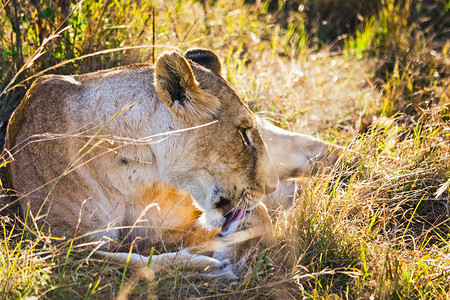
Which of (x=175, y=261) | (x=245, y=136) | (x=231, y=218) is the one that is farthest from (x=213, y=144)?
(x=175, y=261)

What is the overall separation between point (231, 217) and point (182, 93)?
2.28 feet

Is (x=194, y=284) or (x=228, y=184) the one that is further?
(x=228, y=184)

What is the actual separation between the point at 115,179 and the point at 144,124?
0.31m

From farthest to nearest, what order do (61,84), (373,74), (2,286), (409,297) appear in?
(373,74) → (61,84) → (409,297) → (2,286)

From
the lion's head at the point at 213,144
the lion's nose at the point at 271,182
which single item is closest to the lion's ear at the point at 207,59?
the lion's head at the point at 213,144

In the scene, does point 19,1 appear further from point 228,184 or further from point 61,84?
point 228,184

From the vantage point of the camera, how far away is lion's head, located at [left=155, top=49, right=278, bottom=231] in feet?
7.81

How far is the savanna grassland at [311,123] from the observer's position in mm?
2289

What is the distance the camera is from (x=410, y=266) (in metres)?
2.35

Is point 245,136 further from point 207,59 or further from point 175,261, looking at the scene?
point 175,261

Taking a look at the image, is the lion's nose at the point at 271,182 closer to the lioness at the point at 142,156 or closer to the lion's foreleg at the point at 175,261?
the lioness at the point at 142,156

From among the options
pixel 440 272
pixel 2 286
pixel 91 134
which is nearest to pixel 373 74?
pixel 440 272

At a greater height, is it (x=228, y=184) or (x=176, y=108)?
(x=176, y=108)

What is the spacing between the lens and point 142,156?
8.18ft
